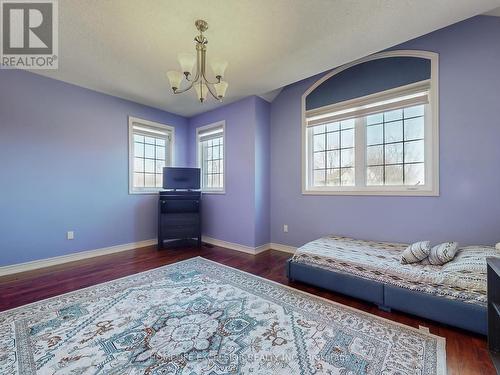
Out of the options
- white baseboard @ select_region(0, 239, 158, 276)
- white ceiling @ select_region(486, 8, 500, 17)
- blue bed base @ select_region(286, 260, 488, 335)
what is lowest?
white baseboard @ select_region(0, 239, 158, 276)

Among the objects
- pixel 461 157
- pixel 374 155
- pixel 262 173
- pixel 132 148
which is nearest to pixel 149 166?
Result: pixel 132 148

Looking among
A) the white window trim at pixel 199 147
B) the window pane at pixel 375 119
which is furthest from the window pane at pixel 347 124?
the white window trim at pixel 199 147

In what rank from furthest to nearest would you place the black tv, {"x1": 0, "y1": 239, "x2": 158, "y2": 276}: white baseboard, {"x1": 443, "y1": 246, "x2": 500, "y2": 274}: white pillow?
the black tv → {"x1": 0, "y1": 239, "x2": 158, "y2": 276}: white baseboard → {"x1": 443, "y1": 246, "x2": 500, "y2": 274}: white pillow

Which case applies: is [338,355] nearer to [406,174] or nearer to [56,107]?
[406,174]

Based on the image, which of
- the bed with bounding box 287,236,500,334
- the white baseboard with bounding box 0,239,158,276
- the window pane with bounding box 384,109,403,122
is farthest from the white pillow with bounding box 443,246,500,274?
the white baseboard with bounding box 0,239,158,276

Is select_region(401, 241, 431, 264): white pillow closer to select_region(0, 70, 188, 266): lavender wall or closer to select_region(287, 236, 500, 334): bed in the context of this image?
select_region(287, 236, 500, 334): bed

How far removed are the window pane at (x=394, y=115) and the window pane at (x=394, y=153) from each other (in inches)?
13.3

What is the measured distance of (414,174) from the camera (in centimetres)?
272

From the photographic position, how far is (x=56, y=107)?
3180mm

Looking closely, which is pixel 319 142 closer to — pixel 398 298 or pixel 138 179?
pixel 398 298

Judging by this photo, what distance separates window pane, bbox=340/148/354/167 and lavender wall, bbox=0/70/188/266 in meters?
3.62

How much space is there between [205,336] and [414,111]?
3.32m

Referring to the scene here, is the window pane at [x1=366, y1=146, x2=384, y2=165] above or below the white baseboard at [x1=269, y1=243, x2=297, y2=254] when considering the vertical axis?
above

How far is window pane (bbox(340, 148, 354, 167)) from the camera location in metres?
3.21
